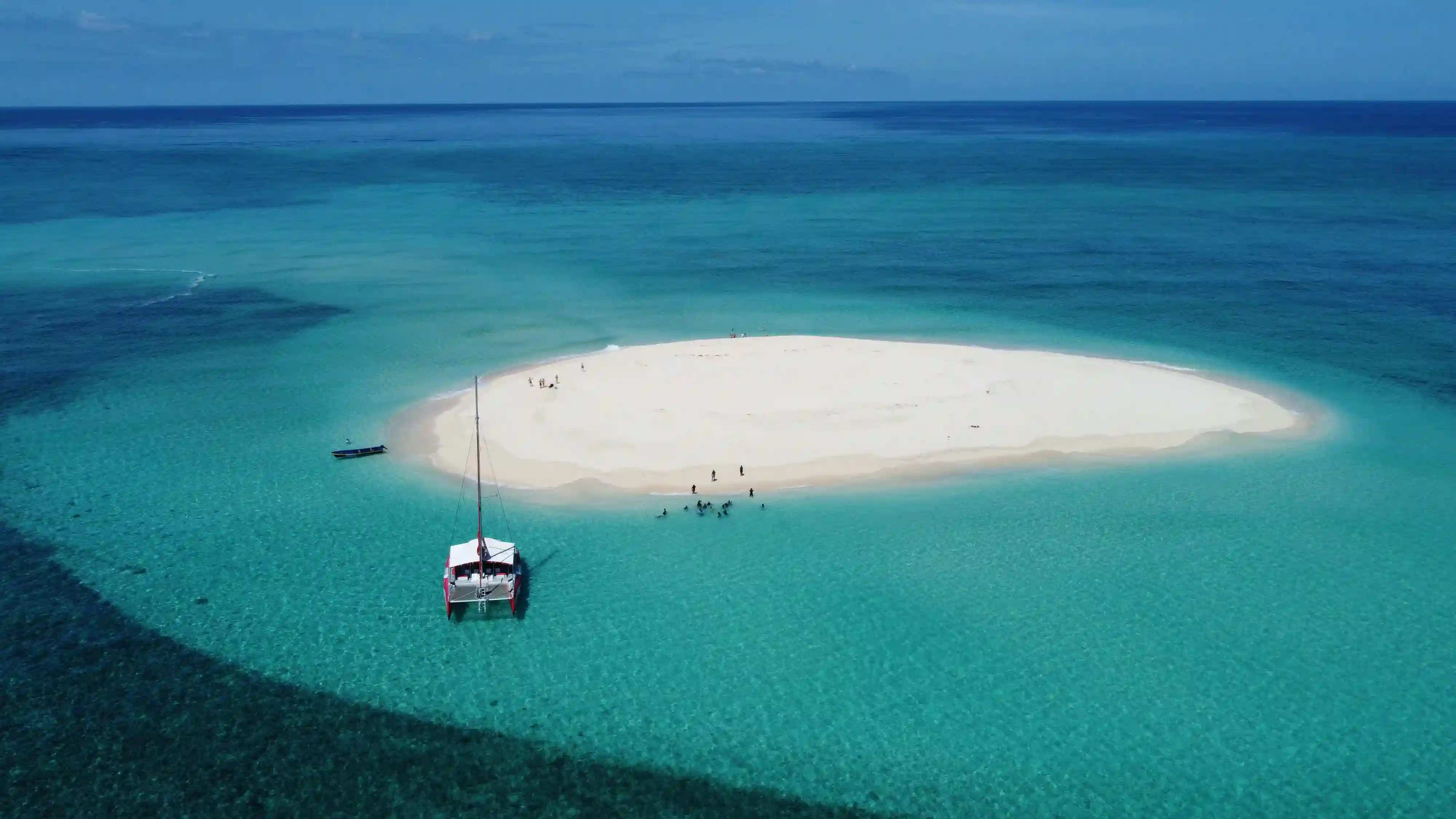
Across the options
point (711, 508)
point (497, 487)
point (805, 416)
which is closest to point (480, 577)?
point (497, 487)

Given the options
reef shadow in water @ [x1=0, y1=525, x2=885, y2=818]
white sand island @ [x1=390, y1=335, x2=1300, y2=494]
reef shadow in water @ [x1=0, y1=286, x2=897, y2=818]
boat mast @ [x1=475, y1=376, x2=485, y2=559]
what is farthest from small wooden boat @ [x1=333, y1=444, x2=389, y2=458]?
reef shadow in water @ [x1=0, y1=525, x2=885, y2=818]

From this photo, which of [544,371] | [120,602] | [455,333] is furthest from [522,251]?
[120,602]

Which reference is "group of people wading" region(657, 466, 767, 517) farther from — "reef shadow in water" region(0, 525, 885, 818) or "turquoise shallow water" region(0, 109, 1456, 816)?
"reef shadow in water" region(0, 525, 885, 818)

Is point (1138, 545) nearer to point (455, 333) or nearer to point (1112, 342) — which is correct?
point (1112, 342)

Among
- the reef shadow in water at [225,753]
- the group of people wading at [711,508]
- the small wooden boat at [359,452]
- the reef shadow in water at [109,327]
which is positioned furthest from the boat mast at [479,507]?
the reef shadow in water at [109,327]

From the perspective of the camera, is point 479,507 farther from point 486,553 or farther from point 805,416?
point 805,416

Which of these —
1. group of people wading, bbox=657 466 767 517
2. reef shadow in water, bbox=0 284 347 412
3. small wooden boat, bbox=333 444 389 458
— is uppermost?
reef shadow in water, bbox=0 284 347 412
